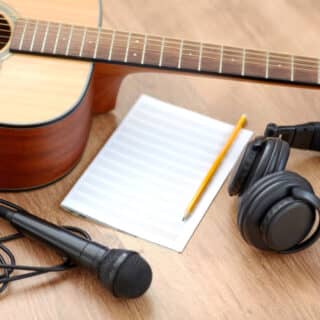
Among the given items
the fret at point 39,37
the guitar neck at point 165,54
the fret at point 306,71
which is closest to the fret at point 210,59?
the guitar neck at point 165,54

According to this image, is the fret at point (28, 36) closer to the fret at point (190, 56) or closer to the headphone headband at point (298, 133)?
the fret at point (190, 56)

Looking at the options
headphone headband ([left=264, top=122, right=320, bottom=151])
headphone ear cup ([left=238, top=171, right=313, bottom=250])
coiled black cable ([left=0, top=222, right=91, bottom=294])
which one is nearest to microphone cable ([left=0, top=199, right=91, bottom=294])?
coiled black cable ([left=0, top=222, right=91, bottom=294])

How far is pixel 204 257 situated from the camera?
932mm

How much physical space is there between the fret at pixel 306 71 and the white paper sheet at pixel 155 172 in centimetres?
13

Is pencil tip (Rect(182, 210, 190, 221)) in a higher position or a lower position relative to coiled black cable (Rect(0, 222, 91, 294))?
higher

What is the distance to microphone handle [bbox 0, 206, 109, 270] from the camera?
87 cm

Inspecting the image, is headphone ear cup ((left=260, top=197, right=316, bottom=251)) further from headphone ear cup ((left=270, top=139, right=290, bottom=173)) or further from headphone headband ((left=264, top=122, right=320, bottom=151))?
A: headphone headband ((left=264, top=122, right=320, bottom=151))

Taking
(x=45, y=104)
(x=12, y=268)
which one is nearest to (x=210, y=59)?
(x=45, y=104)

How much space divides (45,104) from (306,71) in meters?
0.37

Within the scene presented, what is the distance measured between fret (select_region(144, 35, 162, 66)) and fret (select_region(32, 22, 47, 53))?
0.15 meters

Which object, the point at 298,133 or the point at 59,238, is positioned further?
the point at 298,133

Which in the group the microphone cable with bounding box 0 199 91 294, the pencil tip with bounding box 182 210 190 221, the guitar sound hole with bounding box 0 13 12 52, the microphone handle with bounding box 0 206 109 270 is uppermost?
the guitar sound hole with bounding box 0 13 12 52

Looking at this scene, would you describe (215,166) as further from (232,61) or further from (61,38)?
(61,38)

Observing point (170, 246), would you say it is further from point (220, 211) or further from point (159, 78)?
point (159, 78)
